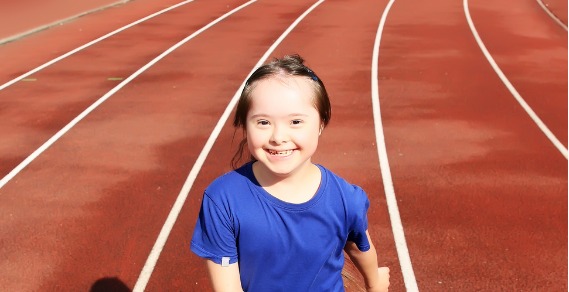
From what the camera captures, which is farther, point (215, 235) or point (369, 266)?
point (369, 266)

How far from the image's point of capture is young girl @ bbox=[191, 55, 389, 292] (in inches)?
75.7

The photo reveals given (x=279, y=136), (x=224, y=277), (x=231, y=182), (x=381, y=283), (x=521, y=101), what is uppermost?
(x=279, y=136)

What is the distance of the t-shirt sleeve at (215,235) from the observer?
1.95 m

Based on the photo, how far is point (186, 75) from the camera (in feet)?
38.3

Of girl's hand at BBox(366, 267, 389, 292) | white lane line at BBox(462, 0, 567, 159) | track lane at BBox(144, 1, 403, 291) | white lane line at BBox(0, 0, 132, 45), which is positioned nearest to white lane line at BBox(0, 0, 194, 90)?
white lane line at BBox(0, 0, 132, 45)

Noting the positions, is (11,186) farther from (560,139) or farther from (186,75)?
(560,139)

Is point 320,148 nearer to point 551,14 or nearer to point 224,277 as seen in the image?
point 224,277

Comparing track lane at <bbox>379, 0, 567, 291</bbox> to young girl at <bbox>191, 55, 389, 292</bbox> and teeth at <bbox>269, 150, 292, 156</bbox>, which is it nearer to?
young girl at <bbox>191, 55, 389, 292</bbox>

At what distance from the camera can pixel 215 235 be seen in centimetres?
195

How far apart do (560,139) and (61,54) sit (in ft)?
31.5

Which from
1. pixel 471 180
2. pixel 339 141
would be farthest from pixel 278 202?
pixel 339 141

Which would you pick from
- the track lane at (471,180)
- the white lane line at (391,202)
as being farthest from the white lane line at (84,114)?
the track lane at (471,180)

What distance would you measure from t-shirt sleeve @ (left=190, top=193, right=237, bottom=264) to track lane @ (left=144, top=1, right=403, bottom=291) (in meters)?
0.70

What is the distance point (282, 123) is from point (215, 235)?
383 millimetres
